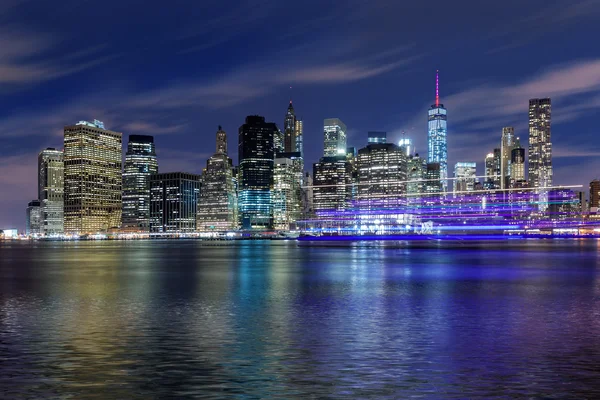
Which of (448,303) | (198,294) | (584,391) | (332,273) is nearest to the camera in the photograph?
(584,391)

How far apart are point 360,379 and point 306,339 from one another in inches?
330

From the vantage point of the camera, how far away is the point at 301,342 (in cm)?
2892

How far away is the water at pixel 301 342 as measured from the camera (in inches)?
810

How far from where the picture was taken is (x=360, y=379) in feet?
70.6

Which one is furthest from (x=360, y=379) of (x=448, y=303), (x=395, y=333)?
(x=448, y=303)

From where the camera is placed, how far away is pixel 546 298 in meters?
47.6

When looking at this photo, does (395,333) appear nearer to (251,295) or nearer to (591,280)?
(251,295)

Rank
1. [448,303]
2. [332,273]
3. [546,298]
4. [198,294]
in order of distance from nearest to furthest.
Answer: [448,303] → [546,298] → [198,294] → [332,273]

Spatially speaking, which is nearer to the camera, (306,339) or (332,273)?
(306,339)

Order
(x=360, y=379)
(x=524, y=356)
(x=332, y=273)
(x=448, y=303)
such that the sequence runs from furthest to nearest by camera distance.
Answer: (x=332, y=273) → (x=448, y=303) → (x=524, y=356) → (x=360, y=379)

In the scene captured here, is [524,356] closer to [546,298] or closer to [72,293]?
[546,298]

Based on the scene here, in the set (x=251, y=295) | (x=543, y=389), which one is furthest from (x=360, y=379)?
(x=251, y=295)

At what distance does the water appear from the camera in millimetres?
20578

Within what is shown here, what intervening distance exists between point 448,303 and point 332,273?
32.1 metres
